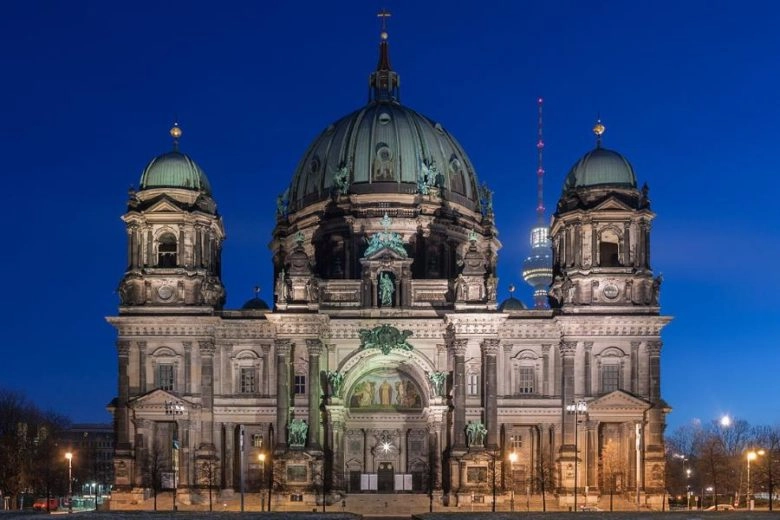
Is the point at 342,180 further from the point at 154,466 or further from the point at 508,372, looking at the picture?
the point at 154,466

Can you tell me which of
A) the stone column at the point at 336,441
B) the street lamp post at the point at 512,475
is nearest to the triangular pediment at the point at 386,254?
the stone column at the point at 336,441

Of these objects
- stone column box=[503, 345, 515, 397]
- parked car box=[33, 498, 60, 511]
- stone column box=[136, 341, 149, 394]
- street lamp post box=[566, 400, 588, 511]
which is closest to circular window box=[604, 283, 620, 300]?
stone column box=[503, 345, 515, 397]

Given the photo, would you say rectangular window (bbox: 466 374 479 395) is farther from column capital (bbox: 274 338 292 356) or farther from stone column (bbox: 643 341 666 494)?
column capital (bbox: 274 338 292 356)

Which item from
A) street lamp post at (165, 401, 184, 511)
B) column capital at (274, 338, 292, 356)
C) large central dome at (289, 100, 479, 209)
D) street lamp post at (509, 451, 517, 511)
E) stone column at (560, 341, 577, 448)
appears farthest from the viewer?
large central dome at (289, 100, 479, 209)

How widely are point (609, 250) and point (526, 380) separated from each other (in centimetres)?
1284

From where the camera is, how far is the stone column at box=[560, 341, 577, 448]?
10606 cm

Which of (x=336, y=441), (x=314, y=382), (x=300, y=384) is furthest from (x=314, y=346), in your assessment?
(x=336, y=441)

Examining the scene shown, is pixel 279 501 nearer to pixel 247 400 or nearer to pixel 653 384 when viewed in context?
pixel 247 400

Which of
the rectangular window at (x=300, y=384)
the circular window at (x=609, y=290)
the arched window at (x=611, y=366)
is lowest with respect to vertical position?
the rectangular window at (x=300, y=384)

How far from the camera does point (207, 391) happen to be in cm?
10719

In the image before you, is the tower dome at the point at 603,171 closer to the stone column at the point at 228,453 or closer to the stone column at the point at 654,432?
the stone column at the point at 654,432

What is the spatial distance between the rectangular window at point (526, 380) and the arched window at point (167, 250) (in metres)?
29.1

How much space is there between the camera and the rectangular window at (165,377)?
107562 mm

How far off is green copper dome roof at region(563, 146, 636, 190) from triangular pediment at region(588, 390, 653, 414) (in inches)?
682
